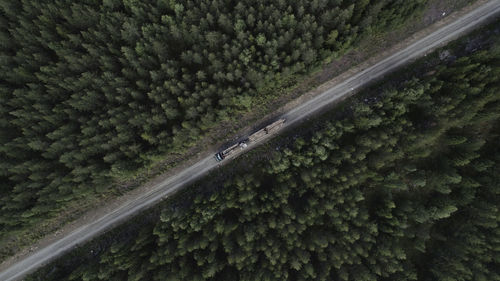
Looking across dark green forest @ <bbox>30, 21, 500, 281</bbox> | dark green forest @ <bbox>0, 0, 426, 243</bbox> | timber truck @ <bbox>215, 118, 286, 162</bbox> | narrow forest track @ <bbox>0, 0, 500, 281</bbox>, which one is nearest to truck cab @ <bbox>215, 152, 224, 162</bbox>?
timber truck @ <bbox>215, 118, 286, 162</bbox>

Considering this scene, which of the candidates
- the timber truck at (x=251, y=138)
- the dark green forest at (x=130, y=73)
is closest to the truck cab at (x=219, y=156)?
the timber truck at (x=251, y=138)

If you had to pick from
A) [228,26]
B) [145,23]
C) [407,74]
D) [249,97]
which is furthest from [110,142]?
[407,74]

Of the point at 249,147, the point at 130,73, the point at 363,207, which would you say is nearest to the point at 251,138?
the point at 249,147

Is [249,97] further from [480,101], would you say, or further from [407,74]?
[480,101]

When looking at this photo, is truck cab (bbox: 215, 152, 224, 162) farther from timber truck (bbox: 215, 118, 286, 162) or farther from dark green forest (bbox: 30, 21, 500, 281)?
dark green forest (bbox: 30, 21, 500, 281)

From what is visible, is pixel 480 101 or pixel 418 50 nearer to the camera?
pixel 480 101

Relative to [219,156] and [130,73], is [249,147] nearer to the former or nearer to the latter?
[219,156]
